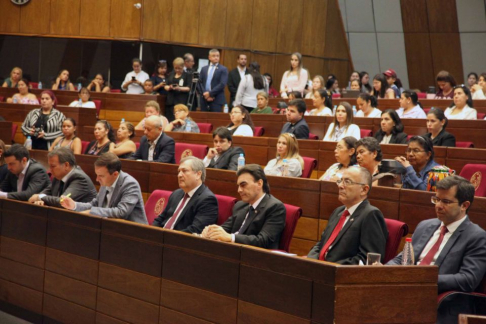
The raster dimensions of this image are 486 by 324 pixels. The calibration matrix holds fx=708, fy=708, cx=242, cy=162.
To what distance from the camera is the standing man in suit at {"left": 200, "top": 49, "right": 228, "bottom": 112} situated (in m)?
10.2

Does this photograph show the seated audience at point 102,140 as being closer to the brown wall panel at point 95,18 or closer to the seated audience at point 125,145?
the seated audience at point 125,145

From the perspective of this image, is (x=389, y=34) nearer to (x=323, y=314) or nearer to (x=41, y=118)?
(x=41, y=118)

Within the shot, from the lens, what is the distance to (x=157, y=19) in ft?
40.0

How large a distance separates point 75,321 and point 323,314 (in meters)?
1.85

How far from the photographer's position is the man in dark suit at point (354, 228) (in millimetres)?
3641

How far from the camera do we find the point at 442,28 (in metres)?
15.1

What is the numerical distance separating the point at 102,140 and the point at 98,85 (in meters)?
4.93

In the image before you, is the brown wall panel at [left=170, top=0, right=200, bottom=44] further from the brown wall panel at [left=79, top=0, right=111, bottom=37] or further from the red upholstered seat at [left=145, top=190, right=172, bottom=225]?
the red upholstered seat at [left=145, top=190, right=172, bottom=225]

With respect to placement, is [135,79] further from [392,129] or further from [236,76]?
[392,129]

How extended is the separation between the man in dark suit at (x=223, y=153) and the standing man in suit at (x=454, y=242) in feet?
8.75

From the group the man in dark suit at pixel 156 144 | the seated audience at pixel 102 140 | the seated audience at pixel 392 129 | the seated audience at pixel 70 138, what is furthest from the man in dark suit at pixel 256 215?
the seated audience at pixel 70 138

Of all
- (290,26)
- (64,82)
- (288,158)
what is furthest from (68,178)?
(290,26)

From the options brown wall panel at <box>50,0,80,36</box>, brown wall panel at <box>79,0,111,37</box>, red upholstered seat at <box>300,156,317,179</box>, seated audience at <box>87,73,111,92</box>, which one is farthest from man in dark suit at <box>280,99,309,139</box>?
brown wall panel at <box>50,0,80,36</box>

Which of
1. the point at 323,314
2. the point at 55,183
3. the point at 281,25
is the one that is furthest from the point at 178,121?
the point at 281,25
